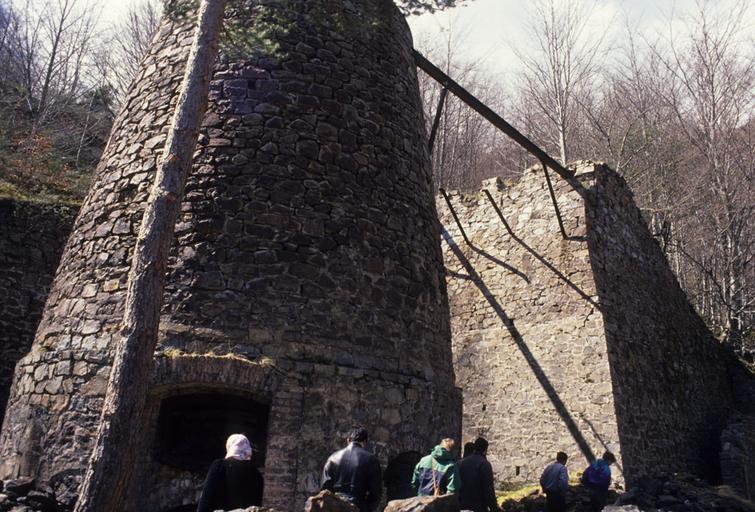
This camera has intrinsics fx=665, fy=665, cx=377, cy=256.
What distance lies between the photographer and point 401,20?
30.2 feet

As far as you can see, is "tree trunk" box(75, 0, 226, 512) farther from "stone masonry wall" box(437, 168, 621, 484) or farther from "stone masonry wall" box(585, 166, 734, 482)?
"stone masonry wall" box(585, 166, 734, 482)

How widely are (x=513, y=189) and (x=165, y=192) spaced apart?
9887 mm

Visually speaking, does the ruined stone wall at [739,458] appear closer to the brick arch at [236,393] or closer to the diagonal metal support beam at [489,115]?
the diagonal metal support beam at [489,115]

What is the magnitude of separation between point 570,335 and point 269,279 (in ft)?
24.6

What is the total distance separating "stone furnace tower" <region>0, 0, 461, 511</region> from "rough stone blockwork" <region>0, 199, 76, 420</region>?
4.14m

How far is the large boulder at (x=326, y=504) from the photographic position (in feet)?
14.6

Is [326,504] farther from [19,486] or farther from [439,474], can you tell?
[19,486]

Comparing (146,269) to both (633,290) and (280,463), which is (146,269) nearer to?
(280,463)

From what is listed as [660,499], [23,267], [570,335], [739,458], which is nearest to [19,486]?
[23,267]

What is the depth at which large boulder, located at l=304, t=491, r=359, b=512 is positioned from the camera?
446cm

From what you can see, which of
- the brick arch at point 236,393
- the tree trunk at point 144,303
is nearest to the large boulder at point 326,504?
the tree trunk at point 144,303

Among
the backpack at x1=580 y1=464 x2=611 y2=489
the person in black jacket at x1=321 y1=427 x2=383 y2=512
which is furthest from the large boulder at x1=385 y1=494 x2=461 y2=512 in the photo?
the backpack at x1=580 y1=464 x2=611 y2=489

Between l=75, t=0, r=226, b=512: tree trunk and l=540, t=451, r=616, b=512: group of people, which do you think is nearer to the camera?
l=75, t=0, r=226, b=512: tree trunk

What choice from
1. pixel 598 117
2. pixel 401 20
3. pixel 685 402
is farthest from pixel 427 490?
pixel 598 117
